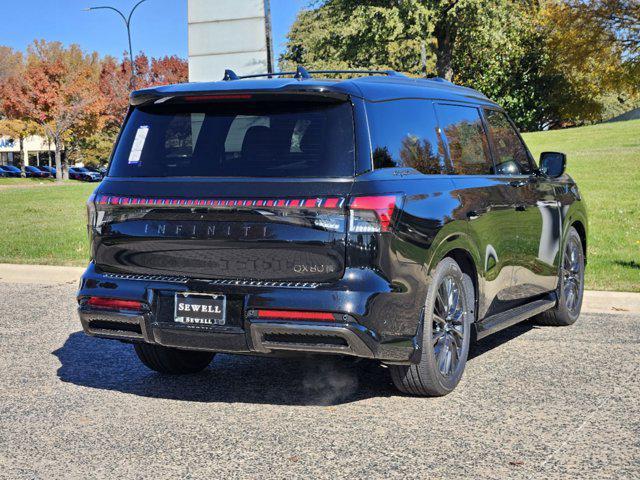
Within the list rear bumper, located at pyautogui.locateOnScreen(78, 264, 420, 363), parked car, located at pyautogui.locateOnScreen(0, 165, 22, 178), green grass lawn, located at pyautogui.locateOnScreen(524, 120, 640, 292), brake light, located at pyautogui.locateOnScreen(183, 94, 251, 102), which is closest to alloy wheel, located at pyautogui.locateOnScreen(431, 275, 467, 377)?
rear bumper, located at pyautogui.locateOnScreen(78, 264, 420, 363)

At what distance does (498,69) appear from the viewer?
5028 cm

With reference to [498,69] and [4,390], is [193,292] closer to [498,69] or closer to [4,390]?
[4,390]

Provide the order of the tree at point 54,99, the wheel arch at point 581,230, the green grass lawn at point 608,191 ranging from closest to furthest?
the wheel arch at point 581,230 → the green grass lawn at point 608,191 → the tree at point 54,99

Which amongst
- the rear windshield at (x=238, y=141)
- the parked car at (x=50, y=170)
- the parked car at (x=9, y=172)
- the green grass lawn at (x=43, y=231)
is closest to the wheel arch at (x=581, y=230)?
the rear windshield at (x=238, y=141)

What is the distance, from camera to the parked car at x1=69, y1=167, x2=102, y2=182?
72.9m

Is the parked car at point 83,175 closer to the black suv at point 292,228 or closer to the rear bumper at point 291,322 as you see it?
the black suv at point 292,228

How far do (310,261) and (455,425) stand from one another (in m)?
1.18

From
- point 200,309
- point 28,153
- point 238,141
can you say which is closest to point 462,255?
point 238,141

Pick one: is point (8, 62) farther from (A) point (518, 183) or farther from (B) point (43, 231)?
Result: (A) point (518, 183)

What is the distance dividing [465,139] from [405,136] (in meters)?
0.96

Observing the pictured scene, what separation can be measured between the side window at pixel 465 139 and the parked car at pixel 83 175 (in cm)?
6746

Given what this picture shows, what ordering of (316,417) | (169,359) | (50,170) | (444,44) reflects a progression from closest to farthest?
1. (316,417)
2. (169,359)
3. (444,44)
4. (50,170)

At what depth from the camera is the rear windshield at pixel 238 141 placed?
5086 millimetres

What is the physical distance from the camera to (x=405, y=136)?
5.54 meters
